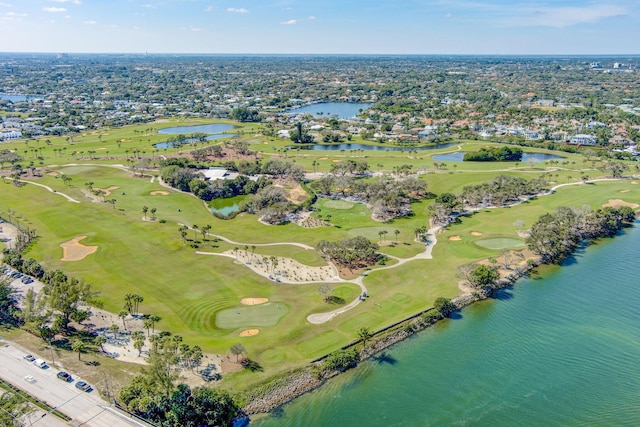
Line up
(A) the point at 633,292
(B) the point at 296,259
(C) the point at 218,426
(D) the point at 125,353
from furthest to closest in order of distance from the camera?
(B) the point at 296,259
(A) the point at 633,292
(D) the point at 125,353
(C) the point at 218,426

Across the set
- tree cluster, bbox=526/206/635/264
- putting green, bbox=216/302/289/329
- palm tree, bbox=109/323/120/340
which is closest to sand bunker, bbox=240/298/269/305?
putting green, bbox=216/302/289/329

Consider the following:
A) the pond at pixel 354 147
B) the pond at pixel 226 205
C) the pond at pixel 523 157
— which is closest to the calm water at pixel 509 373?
the pond at pixel 226 205

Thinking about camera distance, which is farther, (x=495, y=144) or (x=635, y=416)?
(x=495, y=144)

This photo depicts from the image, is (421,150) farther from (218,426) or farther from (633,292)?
(218,426)

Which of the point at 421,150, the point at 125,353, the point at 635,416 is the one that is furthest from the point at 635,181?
the point at 125,353

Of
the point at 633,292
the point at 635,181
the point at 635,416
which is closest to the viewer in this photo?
the point at 635,416

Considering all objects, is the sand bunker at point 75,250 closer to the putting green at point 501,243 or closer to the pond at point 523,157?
the putting green at point 501,243
